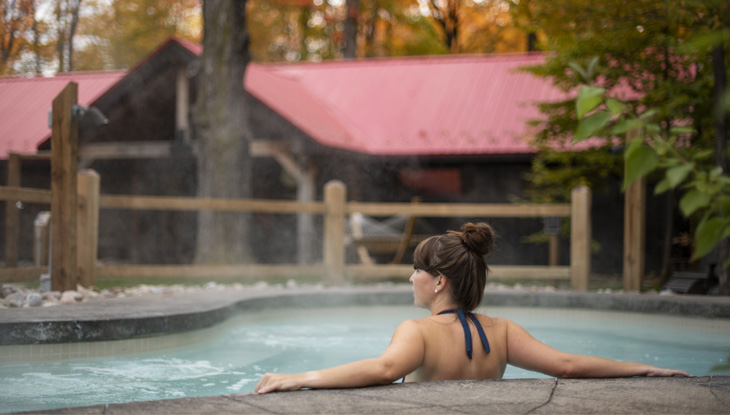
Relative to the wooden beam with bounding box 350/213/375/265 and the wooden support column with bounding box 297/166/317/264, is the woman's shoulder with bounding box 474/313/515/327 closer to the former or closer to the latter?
the wooden beam with bounding box 350/213/375/265

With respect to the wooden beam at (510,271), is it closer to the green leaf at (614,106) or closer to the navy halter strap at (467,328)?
the navy halter strap at (467,328)

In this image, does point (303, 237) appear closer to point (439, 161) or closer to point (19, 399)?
point (439, 161)

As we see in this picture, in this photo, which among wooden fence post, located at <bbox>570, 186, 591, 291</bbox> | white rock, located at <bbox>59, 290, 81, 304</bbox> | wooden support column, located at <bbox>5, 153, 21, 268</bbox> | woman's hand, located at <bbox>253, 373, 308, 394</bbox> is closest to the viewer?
woman's hand, located at <bbox>253, 373, 308, 394</bbox>

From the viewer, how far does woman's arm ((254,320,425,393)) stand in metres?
2.38

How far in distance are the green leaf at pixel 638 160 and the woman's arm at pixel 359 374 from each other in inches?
55.3

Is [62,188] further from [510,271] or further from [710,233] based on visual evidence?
[710,233]

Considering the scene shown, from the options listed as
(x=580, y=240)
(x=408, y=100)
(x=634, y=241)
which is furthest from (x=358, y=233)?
(x=408, y=100)

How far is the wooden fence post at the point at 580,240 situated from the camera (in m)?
7.83

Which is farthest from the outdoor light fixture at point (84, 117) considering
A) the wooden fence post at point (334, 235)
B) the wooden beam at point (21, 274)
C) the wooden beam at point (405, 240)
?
the wooden beam at point (405, 240)

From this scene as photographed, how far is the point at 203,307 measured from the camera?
5.50 meters

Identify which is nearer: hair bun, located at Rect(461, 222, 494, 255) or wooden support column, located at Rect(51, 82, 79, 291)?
hair bun, located at Rect(461, 222, 494, 255)

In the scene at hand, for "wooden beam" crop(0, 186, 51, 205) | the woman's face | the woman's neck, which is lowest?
the woman's neck

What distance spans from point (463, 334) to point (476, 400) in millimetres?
448

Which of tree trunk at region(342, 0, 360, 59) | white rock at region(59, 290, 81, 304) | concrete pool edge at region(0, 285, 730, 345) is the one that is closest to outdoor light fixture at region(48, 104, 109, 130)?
white rock at region(59, 290, 81, 304)
